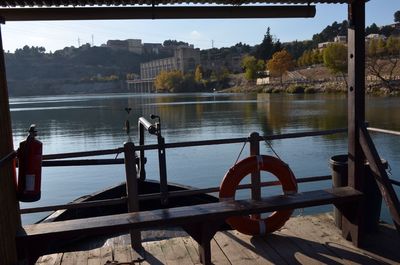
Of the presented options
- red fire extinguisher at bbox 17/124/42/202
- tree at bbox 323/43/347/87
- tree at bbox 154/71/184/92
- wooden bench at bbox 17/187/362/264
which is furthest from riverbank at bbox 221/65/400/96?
red fire extinguisher at bbox 17/124/42/202

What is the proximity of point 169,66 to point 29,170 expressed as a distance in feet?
561

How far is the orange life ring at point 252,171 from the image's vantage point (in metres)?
4.56

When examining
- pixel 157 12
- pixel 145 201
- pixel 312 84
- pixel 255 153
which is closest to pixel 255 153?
pixel 255 153

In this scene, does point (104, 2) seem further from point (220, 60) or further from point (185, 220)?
point (220, 60)

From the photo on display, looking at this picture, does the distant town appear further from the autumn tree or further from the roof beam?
A: the roof beam

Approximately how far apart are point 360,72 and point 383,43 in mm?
103449

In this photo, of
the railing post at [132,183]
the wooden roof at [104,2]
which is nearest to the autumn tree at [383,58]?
the wooden roof at [104,2]

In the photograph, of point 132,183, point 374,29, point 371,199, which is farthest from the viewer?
point 374,29

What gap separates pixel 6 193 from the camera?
332cm

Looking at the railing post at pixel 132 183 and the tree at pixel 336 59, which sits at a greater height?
the tree at pixel 336 59

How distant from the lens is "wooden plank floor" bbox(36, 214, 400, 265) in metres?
4.12

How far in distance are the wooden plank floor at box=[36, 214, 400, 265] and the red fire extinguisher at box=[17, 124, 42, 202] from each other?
40.4 inches

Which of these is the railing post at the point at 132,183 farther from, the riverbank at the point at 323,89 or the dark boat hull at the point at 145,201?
the riverbank at the point at 323,89

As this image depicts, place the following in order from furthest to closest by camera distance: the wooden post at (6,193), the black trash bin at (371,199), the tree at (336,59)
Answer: the tree at (336,59) → the black trash bin at (371,199) → the wooden post at (6,193)
